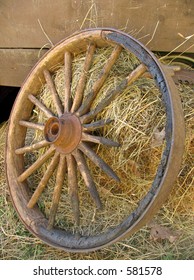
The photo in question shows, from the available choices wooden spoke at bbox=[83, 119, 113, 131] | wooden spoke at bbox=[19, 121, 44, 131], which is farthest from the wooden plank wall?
wooden spoke at bbox=[83, 119, 113, 131]

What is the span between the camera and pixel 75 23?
2725mm

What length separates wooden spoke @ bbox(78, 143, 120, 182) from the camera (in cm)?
225

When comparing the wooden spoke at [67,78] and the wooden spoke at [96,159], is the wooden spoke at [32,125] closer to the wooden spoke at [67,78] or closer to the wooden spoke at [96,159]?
the wooden spoke at [67,78]

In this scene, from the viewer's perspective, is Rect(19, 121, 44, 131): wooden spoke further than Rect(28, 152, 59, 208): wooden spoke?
Yes

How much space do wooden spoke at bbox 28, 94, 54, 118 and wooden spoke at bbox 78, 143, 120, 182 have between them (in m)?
0.37

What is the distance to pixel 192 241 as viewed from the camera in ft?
8.07

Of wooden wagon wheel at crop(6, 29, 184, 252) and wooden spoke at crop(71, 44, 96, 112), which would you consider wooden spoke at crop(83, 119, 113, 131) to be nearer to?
wooden wagon wheel at crop(6, 29, 184, 252)

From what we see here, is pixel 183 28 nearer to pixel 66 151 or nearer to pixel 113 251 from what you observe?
pixel 66 151

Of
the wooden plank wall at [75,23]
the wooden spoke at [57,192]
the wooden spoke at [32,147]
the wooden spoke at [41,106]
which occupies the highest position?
the wooden plank wall at [75,23]

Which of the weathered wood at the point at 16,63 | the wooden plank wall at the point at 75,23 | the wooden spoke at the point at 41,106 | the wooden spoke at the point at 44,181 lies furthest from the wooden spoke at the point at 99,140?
the weathered wood at the point at 16,63

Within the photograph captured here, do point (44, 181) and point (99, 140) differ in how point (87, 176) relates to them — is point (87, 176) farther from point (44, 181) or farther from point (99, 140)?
point (44, 181)

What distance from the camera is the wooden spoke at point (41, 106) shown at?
264cm

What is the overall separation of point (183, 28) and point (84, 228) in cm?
125

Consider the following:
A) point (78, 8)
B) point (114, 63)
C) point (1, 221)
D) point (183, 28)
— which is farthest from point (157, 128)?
point (1, 221)
